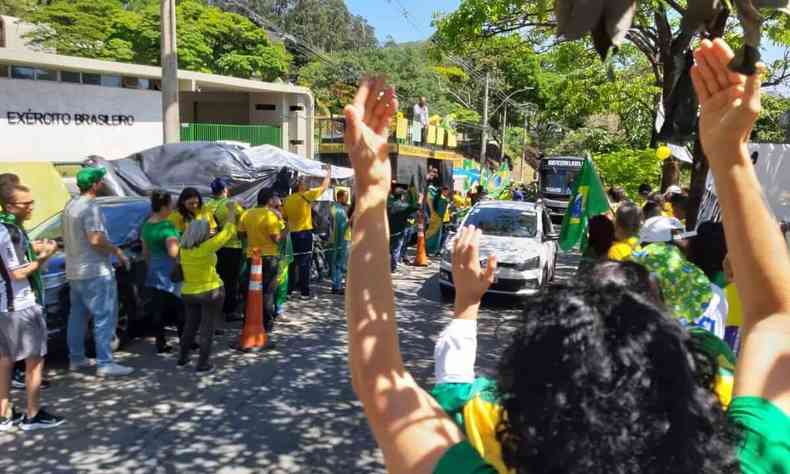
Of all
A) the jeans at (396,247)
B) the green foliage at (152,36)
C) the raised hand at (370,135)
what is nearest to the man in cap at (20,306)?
the raised hand at (370,135)

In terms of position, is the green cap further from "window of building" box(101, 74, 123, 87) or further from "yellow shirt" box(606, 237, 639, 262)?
"window of building" box(101, 74, 123, 87)

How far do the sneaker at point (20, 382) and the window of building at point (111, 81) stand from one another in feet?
54.4

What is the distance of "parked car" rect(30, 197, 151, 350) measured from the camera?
6.01 m

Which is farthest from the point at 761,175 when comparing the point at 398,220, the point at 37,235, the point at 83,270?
the point at 37,235

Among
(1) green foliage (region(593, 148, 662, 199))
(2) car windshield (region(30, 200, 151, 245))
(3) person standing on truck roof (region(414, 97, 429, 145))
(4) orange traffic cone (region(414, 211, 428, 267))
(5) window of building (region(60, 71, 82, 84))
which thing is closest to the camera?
(2) car windshield (region(30, 200, 151, 245))

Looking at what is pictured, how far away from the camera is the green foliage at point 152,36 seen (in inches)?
1169

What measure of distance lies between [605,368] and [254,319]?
20.8ft

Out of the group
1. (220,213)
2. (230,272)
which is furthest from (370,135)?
(230,272)

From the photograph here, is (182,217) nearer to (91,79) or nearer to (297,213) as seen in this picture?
(297,213)

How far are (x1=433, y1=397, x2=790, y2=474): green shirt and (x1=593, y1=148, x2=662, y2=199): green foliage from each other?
41.1 ft

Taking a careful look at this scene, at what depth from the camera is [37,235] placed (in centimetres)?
670

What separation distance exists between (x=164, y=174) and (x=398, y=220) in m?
4.33

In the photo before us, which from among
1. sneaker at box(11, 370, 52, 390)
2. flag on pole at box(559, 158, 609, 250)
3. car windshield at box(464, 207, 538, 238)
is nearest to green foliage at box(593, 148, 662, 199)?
car windshield at box(464, 207, 538, 238)

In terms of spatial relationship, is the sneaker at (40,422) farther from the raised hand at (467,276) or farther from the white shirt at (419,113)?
the white shirt at (419,113)
